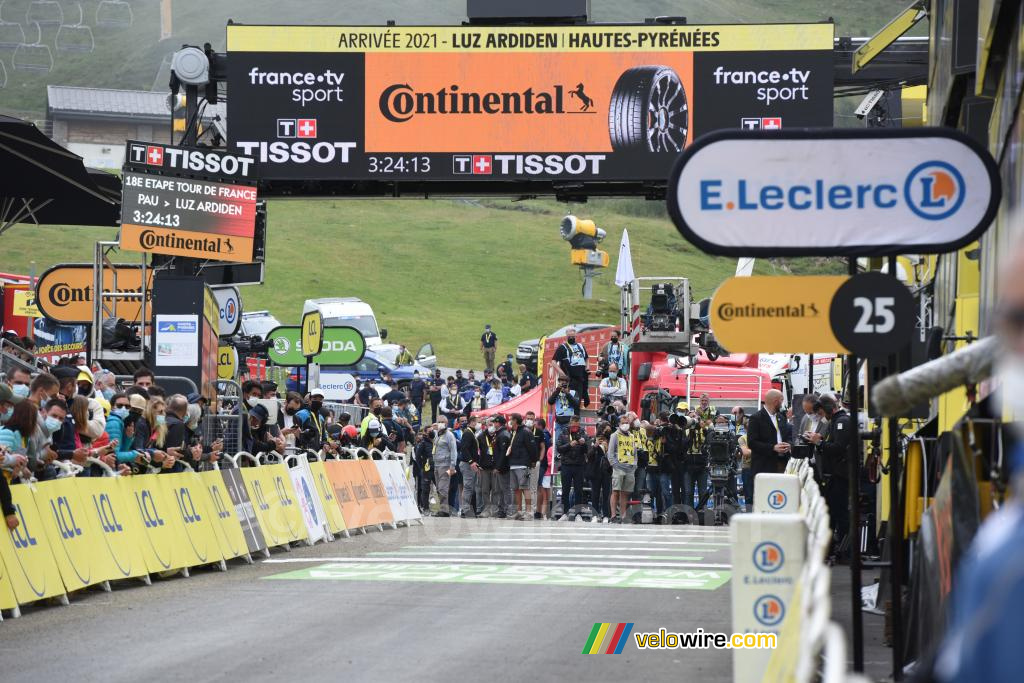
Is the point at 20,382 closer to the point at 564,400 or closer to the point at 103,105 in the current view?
the point at 564,400

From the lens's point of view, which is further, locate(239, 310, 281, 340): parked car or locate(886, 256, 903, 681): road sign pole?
locate(239, 310, 281, 340): parked car

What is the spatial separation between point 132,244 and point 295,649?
574 inches

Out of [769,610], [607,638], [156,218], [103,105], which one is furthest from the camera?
[103,105]

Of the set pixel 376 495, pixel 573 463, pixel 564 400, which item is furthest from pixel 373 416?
pixel 564 400

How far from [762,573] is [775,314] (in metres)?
1.43

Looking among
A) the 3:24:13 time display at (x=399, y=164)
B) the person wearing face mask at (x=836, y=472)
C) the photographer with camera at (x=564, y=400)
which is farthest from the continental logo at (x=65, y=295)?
the person wearing face mask at (x=836, y=472)

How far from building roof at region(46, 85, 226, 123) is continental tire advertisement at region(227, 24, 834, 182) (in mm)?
110493

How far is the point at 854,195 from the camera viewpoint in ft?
26.8

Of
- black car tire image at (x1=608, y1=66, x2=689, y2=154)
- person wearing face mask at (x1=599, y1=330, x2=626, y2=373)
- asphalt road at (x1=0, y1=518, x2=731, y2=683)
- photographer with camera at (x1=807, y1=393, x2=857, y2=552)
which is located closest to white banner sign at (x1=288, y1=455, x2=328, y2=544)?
asphalt road at (x1=0, y1=518, x2=731, y2=683)

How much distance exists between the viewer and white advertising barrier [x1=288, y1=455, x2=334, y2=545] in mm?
19719

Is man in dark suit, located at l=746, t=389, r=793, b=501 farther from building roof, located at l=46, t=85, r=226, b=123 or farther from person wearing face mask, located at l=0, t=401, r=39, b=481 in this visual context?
building roof, located at l=46, t=85, r=226, b=123

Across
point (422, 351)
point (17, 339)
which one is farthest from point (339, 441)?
point (422, 351)

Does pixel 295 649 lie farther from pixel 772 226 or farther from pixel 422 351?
pixel 422 351

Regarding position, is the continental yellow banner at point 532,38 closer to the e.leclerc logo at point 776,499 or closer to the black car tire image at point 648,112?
the black car tire image at point 648,112
